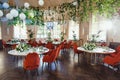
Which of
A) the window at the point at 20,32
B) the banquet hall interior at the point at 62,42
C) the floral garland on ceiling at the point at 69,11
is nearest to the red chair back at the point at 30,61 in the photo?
the banquet hall interior at the point at 62,42

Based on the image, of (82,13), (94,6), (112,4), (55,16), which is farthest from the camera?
(55,16)

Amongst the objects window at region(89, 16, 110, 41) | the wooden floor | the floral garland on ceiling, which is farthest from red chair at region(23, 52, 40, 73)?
window at region(89, 16, 110, 41)

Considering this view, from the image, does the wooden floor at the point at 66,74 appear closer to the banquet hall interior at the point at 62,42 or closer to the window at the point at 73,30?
the banquet hall interior at the point at 62,42

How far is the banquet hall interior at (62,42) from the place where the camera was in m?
6.35

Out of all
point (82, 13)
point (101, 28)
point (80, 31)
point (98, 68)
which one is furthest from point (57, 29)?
point (98, 68)

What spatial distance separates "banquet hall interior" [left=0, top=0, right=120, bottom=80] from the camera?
6350 millimetres

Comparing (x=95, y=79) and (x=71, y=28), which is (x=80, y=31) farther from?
(x=95, y=79)

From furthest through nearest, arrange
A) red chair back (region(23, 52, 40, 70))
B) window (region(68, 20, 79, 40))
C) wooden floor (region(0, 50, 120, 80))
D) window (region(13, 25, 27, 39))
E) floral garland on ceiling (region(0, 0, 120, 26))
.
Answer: window (region(13, 25, 27, 39)), window (region(68, 20, 79, 40)), floral garland on ceiling (region(0, 0, 120, 26)), wooden floor (region(0, 50, 120, 80)), red chair back (region(23, 52, 40, 70))

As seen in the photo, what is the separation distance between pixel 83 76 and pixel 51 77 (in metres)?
1.16

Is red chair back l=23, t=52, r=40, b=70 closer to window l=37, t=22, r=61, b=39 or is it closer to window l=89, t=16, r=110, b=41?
window l=89, t=16, r=110, b=41

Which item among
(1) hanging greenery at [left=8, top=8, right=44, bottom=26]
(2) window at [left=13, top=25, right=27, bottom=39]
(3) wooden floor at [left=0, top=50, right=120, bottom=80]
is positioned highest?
(1) hanging greenery at [left=8, top=8, right=44, bottom=26]

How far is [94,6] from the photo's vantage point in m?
8.24

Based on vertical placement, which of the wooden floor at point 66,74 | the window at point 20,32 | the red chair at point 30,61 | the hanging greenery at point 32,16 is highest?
the hanging greenery at point 32,16

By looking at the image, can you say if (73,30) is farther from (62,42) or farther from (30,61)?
(30,61)
